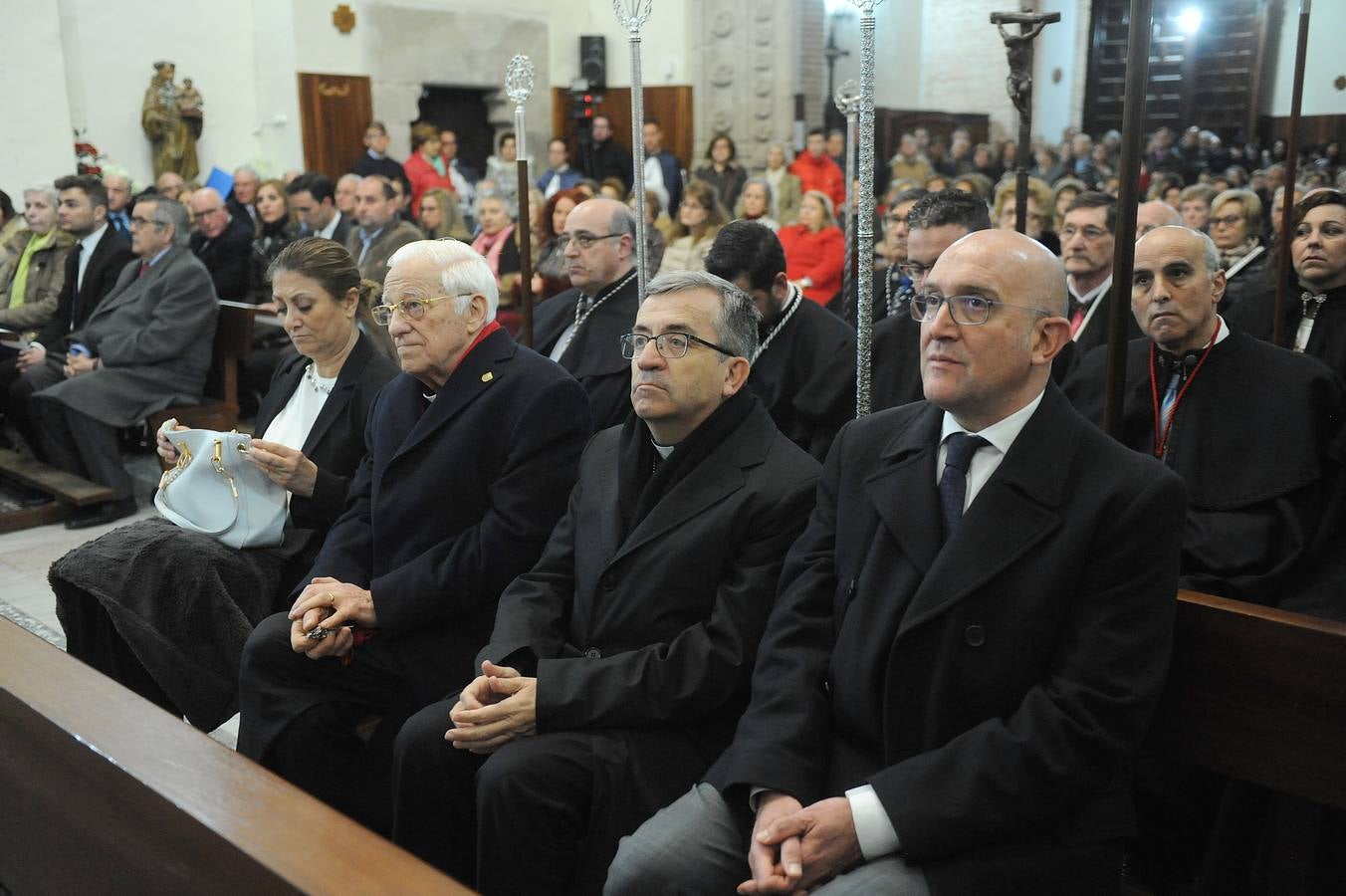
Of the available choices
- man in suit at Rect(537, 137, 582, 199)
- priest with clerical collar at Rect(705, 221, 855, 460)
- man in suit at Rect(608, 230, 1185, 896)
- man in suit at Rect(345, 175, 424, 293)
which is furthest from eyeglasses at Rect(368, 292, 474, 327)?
man in suit at Rect(537, 137, 582, 199)

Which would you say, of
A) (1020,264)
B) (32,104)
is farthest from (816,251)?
(32,104)

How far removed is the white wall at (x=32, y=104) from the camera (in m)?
9.69

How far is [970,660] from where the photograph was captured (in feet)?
5.72

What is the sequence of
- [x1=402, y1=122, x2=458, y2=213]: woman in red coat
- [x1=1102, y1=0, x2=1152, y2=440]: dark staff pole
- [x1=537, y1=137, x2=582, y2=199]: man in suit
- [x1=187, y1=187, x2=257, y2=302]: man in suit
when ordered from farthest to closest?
[x1=402, y1=122, x2=458, y2=213]: woman in red coat
[x1=537, y1=137, x2=582, y2=199]: man in suit
[x1=187, y1=187, x2=257, y2=302]: man in suit
[x1=1102, y1=0, x2=1152, y2=440]: dark staff pole

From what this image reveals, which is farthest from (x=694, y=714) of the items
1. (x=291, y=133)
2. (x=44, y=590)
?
(x=291, y=133)

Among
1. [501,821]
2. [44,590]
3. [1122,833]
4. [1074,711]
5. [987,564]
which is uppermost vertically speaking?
[987,564]

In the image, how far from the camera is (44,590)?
15.2 feet

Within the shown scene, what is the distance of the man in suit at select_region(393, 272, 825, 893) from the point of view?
207 cm

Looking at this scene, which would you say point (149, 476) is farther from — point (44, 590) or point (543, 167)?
point (543, 167)

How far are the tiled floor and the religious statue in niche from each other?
6171mm

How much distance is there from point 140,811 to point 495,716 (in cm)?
68

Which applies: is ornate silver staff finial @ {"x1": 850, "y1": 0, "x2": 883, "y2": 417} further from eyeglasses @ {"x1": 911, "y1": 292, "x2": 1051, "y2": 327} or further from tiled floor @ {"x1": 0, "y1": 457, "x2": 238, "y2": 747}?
tiled floor @ {"x1": 0, "y1": 457, "x2": 238, "y2": 747}

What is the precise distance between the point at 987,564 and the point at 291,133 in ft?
38.0

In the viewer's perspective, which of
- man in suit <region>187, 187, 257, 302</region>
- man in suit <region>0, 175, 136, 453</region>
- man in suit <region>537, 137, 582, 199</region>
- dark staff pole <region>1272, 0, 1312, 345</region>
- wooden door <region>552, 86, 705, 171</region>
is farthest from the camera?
wooden door <region>552, 86, 705, 171</region>
